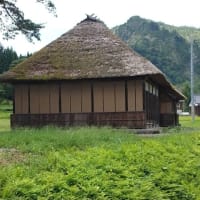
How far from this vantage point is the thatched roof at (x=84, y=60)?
2166 centimetres

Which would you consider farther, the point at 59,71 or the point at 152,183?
the point at 59,71

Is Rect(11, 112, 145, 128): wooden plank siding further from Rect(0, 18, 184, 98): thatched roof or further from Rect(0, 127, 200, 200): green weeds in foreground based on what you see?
Rect(0, 127, 200, 200): green weeds in foreground

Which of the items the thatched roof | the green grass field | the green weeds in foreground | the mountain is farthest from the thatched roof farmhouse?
the mountain

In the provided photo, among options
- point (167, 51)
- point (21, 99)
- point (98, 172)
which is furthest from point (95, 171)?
point (167, 51)

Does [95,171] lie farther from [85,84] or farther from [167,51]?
[167,51]

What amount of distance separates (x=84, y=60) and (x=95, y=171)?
1571 centimetres

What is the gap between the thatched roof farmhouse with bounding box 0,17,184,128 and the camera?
2164 cm

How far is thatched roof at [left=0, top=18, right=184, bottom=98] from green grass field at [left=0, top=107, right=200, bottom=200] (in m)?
10.1

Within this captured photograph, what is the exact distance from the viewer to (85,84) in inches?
880

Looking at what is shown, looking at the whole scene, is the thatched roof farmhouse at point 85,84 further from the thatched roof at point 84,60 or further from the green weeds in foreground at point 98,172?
the green weeds in foreground at point 98,172

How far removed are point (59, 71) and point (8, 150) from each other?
12.8 metres

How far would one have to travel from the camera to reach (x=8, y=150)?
10.1 metres

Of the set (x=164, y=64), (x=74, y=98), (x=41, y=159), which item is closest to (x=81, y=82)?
(x=74, y=98)

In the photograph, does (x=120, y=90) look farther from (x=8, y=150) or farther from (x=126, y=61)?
(x=8, y=150)
